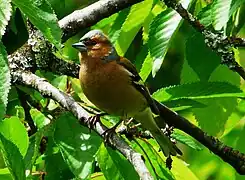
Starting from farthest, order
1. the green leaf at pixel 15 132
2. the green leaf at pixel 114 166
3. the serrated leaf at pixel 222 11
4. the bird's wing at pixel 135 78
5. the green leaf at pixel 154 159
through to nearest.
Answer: the bird's wing at pixel 135 78, the green leaf at pixel 154 159, the green leaf at pixel 114 166, the green leaf at pixel 15 132, the serrated leaf at pixel 222 11

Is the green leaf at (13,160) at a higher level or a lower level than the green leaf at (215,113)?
higher

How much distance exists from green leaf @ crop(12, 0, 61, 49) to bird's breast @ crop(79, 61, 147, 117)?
126 centimetres

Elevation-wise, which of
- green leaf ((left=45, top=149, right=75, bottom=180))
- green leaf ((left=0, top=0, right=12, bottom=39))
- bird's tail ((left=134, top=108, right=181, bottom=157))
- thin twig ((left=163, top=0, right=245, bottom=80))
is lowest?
bird's tail ((left=134, top=108, right=181, bottom=157))

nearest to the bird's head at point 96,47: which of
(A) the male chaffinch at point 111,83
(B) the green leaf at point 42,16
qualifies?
(A) the male chaffinch at point 111,83

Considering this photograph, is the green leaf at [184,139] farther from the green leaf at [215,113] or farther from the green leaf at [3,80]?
the green leaf at [3,80]

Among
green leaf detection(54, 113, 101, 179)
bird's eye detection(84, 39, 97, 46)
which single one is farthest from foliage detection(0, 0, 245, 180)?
bird's eye detection(84, 39, 97, 46)

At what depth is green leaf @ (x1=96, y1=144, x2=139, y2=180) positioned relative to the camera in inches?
91.4

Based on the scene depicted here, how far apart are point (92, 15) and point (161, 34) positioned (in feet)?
1.85

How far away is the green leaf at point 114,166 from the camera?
7.62 ft

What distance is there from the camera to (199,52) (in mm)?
2705

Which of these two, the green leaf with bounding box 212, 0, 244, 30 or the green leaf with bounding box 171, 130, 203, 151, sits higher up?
the green leaf with bounding box 212, 0, 244, 30

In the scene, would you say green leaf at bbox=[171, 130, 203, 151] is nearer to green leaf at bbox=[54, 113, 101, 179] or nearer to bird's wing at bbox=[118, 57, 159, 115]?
green leaf at bbox=[54, 113, 101, 179]

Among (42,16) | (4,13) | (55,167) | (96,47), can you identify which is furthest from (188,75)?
(4,13)

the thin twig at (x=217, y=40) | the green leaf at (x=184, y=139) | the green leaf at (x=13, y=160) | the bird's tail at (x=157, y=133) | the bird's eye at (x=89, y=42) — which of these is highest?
the thin twig at (x=217, y=40)
